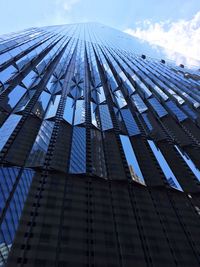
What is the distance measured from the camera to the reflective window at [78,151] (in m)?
19.1

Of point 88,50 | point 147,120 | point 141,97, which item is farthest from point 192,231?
point 88,50

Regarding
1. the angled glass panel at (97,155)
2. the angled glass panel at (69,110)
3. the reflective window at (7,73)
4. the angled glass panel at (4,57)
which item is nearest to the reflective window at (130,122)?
the angled glass panel at (97,155)

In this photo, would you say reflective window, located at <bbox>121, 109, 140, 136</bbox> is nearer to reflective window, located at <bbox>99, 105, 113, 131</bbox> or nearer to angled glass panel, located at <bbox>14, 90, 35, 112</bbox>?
reflective window, located at <bbox>99, 105, 113, 131</bbox>

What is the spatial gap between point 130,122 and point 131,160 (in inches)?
367

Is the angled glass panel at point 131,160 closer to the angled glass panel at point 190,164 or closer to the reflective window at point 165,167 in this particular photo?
the reflective window at point 165,167

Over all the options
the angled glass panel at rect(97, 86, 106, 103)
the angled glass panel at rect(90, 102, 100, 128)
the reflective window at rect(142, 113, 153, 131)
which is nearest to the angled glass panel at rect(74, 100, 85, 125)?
the angled glass panel at rect(90, 102, 100, 128)

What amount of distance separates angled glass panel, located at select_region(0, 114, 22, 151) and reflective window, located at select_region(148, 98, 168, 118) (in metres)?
17.3

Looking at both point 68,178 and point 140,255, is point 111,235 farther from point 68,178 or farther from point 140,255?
point 68,178

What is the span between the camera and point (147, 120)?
111 ft

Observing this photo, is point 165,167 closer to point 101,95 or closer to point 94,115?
point 94,115

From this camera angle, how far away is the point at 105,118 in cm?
3002

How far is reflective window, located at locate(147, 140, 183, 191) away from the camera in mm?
20070

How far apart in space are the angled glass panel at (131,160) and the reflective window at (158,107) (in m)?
11.3

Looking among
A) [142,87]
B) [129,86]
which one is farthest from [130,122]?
[142,87]
